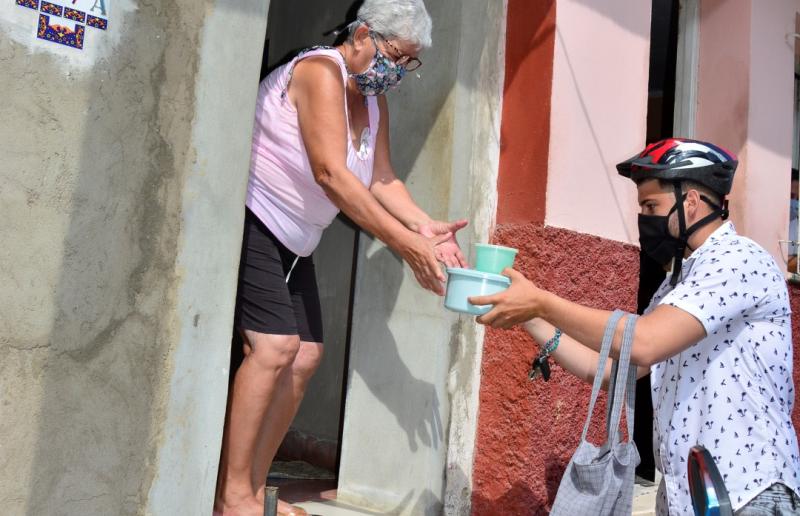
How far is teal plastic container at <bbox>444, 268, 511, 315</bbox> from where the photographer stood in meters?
2.38

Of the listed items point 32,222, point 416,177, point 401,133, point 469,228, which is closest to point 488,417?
point 469,228

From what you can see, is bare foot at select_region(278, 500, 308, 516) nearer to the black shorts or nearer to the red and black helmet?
the black shorts

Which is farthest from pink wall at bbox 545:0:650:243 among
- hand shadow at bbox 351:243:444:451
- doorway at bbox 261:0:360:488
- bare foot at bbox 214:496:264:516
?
bare foot at bbox 214:496:264:516

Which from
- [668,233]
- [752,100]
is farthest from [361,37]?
[752,100]

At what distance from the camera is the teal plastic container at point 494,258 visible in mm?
2443

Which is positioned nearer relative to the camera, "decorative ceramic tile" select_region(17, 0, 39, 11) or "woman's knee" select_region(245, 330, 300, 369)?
"decorative ceramic tile" select_region(17, 0, 39, 11)

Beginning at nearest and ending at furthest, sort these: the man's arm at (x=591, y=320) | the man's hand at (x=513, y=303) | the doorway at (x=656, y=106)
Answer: the man's arm at (x=591, y=320), the man's hand at (x=513, y=303), the doorway at (x=656, y=106)

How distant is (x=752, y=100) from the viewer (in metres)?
4.96

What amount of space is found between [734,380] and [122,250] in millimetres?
1807

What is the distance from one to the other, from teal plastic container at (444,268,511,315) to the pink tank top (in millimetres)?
779

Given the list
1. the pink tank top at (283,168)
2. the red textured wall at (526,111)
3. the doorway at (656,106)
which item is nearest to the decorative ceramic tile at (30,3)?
the pink tank top at (283,168)

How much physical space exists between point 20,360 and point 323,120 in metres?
1.20

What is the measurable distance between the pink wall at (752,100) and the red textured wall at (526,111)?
6.08 feet

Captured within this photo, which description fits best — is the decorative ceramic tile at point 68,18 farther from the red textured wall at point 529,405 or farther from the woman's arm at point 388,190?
the red textured wall at point 529,405
